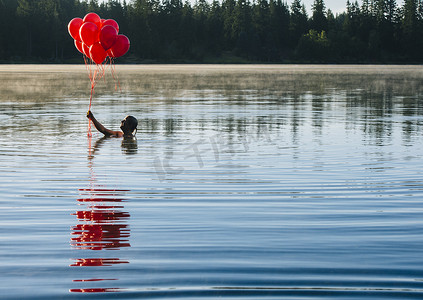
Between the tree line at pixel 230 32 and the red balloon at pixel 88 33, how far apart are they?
476 ft

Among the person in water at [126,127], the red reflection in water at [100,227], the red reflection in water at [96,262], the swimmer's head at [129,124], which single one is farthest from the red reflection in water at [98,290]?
the swimmer's head at [129,124]

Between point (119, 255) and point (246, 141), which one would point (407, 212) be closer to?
point (119, 255)

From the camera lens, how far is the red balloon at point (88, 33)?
1786cm

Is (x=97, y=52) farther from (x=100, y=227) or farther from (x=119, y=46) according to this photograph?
(x=100, y=227)

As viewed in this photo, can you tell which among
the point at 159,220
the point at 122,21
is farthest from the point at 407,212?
the point at 122,21

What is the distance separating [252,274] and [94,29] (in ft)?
42.6

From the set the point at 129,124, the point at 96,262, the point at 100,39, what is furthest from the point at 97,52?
the point at 96,262

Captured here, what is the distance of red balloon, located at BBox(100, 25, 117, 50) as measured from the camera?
701 inches

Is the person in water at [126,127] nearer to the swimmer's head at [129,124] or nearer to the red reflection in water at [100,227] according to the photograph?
the swimmer's head at [129,124]

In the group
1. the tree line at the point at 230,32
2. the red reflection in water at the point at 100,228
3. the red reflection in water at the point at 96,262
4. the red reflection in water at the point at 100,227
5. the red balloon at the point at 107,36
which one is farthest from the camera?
the tree line at the point at 230,32

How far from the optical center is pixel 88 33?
17875 mm

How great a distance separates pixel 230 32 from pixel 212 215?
180880 millimetres

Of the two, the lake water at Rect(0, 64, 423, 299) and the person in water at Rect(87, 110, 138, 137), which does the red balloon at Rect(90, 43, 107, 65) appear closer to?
the person in water at Rect(87, 110, 138, 137)

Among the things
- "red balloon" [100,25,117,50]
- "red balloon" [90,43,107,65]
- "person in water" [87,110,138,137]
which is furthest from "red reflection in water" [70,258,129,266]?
"red balloon" [90,43,107,65]
